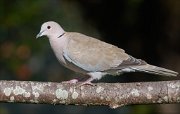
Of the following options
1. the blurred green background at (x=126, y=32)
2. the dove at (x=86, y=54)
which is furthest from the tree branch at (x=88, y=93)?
the blurred green background at (x=126, y=32)

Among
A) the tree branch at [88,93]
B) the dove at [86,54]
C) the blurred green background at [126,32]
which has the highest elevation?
the blurred green background at [126,32]

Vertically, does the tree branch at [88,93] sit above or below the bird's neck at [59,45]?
below

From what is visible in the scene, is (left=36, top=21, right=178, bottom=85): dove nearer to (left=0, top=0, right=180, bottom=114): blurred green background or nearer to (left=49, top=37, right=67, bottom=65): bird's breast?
(left=49, top=37, right=67, bottom=65): bird's breast

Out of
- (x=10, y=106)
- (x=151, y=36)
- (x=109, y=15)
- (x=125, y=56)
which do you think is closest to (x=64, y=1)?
(x=109, y=15)

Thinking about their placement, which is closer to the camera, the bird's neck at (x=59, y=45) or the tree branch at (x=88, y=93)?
the tree branch at (x=88, y=93)

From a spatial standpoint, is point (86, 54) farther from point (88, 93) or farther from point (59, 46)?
point (88, 93)

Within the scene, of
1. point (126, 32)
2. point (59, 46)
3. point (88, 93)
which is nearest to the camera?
point (88, 93)

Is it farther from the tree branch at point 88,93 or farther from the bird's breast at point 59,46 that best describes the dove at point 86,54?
the tree branch at point 88,93

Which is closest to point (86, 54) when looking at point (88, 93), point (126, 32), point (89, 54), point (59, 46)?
point (89, 54)
